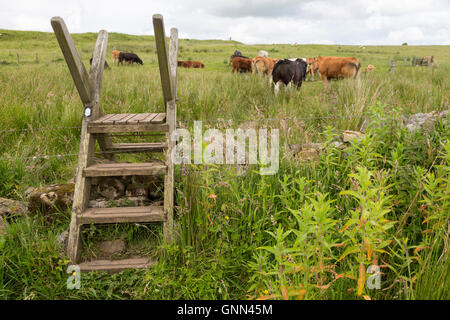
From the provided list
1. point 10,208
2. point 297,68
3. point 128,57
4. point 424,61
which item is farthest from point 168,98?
point 424,61

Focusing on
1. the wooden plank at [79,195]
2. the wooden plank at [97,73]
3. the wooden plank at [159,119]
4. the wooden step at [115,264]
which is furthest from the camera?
the wooden plank at [97,73]

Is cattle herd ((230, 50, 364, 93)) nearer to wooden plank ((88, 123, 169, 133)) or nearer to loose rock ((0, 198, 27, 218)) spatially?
wooden plank ((88, 123, 169, 133))

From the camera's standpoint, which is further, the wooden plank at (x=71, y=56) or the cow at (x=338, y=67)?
the cow at (x=338, y=67)

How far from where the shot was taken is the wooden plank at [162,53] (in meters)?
2.59

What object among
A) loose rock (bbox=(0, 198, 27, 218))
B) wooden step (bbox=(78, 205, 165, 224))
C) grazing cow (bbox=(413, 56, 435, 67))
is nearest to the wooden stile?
wooden step (bbox=(78, 205, 165, 224))

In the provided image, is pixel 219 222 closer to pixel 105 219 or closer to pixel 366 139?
pixel 105 219

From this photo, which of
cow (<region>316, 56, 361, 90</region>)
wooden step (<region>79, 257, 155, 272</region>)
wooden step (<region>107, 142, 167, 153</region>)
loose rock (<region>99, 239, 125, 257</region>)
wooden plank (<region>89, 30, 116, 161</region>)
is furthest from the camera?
cow (<region>316, 56, 361, 90</region>)

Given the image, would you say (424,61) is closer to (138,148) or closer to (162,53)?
(138,148)

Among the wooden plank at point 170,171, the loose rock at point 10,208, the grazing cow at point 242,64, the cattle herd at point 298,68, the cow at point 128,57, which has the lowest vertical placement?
the loose rock at point 10,208

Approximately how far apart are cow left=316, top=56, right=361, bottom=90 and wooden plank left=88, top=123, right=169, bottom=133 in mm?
10078

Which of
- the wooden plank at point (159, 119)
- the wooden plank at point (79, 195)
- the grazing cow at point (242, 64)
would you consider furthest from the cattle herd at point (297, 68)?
the wooden plank at point (79, 195)

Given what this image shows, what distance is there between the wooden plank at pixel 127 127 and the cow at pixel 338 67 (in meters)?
10.1

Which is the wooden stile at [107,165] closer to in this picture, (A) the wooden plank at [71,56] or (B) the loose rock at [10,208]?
(A) the wooden plank at [71,56]

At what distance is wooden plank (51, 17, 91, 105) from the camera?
8.80 feet
